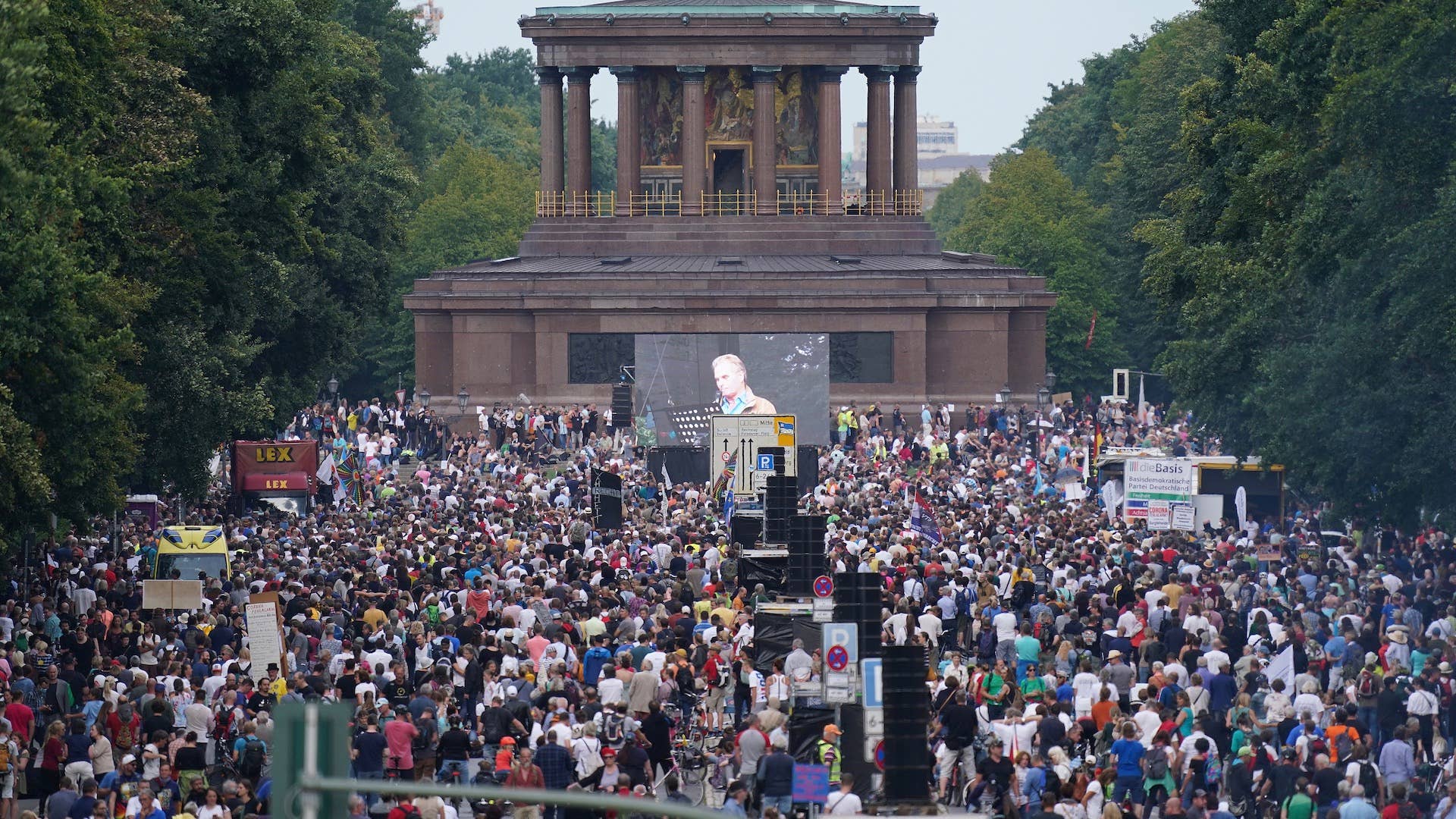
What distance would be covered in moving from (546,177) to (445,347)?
35.6 feet

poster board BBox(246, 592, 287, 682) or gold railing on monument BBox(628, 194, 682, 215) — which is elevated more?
gold railing on monument BBox(628, 194, 682, 215)

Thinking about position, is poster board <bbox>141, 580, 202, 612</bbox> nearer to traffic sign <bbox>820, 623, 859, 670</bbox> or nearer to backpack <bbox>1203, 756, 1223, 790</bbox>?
traffic sign <bbox>820, 623, 859, 670</bbox>

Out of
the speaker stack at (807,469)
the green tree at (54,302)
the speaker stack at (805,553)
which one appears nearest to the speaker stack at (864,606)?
the speaker stack at (805,553)

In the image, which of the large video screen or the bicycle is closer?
the bicycle

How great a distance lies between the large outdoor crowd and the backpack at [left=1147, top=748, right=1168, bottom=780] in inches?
0.8

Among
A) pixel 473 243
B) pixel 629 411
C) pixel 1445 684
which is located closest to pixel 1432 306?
pixel 1445 684

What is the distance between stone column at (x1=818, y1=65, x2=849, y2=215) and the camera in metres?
86.0

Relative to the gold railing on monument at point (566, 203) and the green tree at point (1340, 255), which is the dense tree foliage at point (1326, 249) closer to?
the green tree at point (1340, 255)

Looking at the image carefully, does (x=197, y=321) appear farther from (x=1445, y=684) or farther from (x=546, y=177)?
(x=546, y=177)

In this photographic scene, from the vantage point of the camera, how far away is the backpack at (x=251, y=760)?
23.1 m

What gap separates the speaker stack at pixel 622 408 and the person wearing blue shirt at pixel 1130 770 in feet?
143

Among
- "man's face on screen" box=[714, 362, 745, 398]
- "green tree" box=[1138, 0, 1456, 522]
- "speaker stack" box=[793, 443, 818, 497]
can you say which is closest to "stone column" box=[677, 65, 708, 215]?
"man's face on screen" box=[714, 362, 745, 398]

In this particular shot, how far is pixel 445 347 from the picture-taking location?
76875 millimetres

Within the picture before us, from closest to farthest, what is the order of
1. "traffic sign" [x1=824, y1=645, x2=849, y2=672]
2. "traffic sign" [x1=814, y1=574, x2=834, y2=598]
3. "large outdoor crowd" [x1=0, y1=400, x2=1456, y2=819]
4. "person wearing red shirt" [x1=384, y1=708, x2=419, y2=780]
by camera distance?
"large outdoor crowd" [x1=0, y1=400, x2=1456, y2=819], "traffic sign" [x1=824, y1=645, x2=849, y2=672], "person wearing red shirt" [x1=384, y1=708, x2=419, y2=780], "traffic sign" [x1=814, y1=574, x2=834, y2=598]
